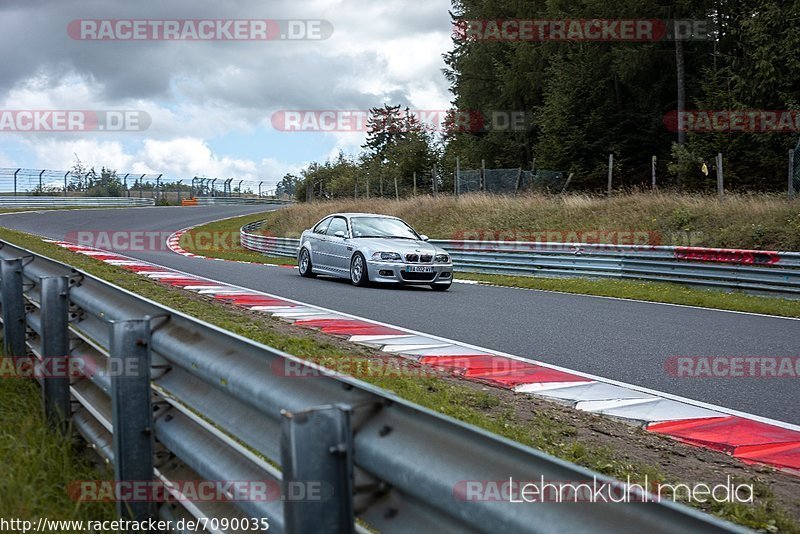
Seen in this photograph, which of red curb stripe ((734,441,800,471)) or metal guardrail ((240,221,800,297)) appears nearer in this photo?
red curb stripe ((734,441,800,471))

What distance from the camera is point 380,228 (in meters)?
16.8

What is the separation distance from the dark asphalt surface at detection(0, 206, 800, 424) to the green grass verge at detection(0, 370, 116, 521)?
4.65m

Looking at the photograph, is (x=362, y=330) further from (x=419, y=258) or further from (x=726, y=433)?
(x=419, y=258)

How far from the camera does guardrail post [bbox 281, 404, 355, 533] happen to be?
1923 mm

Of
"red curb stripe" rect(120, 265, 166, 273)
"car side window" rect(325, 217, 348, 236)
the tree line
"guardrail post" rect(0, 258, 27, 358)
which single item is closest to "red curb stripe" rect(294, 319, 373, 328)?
"guardrail post" rect(0, 258, 27, 358)

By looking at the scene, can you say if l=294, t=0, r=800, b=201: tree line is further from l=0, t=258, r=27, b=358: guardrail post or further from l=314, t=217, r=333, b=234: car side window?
l=0, t=258, r=27, b=358: guardrail post

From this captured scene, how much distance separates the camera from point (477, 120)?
1973 inches

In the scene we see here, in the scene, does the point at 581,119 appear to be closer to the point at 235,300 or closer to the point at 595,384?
the point at 235,300

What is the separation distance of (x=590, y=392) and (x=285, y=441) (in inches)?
197
